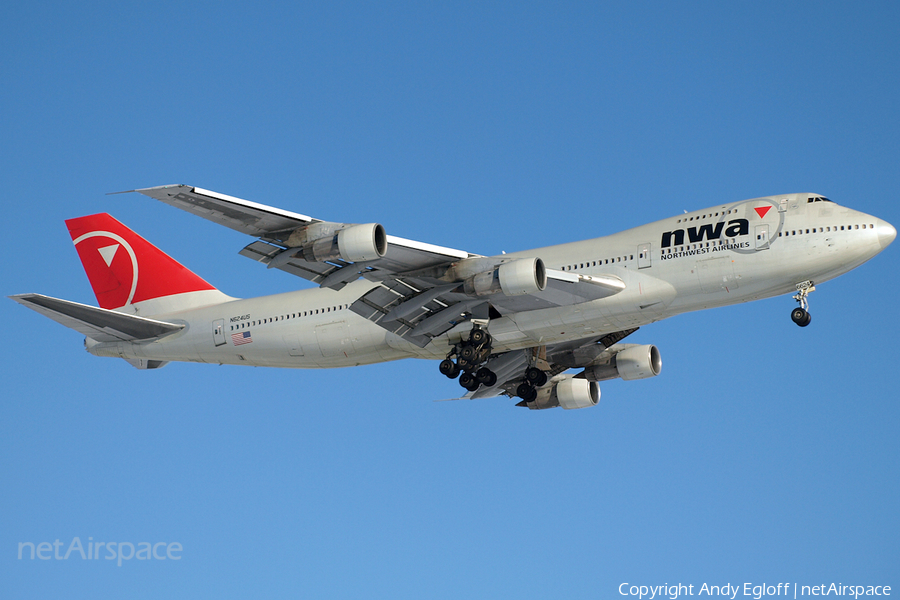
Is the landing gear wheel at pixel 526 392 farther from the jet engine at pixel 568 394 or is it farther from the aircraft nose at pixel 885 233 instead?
the aircraft nose at pixel 885 233

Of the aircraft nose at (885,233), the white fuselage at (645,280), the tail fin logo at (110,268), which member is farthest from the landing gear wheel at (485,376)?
the tail fin logo at (110,268)

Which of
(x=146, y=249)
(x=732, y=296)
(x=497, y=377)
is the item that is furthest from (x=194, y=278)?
(x=732, y=296)

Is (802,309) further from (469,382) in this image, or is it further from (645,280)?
(469,382)

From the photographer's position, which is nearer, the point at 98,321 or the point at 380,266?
the point at 380,266

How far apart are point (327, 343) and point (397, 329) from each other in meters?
2.68

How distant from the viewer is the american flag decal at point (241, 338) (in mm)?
33469

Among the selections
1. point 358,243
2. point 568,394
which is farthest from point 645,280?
point 568,394

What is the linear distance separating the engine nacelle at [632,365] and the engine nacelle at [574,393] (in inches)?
30.0

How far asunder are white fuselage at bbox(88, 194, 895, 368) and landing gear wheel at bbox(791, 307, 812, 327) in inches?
26.3

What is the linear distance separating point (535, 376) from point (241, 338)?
33.5 feet

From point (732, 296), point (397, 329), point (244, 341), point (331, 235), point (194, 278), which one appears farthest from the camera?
point (194, 278)

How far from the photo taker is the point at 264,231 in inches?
1049

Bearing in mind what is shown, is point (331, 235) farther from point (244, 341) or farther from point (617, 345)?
point (617, 345)

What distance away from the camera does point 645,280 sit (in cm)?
2867
